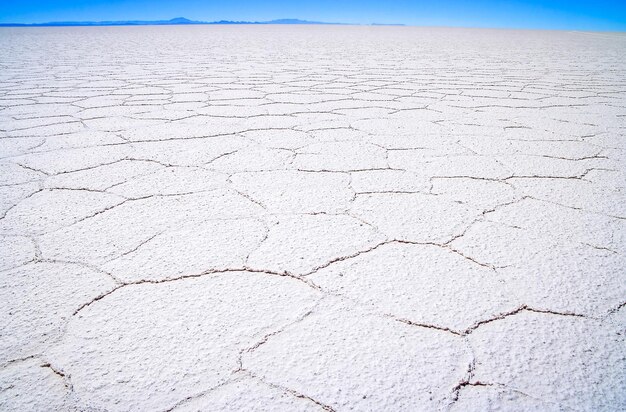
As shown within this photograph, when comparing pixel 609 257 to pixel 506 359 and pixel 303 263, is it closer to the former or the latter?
pixel 506 359

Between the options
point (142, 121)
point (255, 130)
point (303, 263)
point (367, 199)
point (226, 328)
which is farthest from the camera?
point (142, 121)

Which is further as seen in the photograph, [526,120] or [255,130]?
[526,120]

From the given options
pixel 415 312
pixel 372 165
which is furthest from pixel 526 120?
pixel 415 312

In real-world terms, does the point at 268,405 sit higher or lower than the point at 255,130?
lower

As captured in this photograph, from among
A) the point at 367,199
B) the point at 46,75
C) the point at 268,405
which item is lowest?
the point at 268,405

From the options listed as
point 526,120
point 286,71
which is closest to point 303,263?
point 526,120

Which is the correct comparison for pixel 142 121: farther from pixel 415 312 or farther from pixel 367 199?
pixel 415 312

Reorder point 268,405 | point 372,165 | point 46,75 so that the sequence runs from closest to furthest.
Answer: point 268,405
point 372,165
point 46,75
